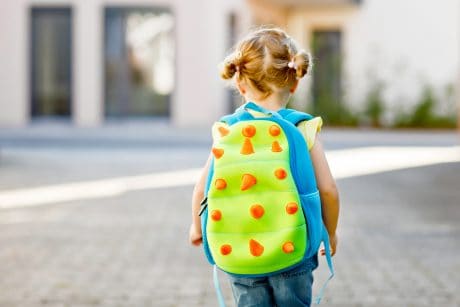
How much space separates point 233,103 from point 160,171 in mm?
13543

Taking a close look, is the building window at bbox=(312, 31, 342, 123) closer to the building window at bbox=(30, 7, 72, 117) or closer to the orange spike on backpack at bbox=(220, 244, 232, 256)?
the building window at bbox=(30, 7, 72, 117)

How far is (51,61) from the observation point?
2603 cm

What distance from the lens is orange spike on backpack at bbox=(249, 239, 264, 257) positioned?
9.59 ft

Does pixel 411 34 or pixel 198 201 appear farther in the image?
pixel 411 34

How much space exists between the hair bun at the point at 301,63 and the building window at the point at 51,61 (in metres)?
23.3

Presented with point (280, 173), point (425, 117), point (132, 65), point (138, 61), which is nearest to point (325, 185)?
point (280, 173)

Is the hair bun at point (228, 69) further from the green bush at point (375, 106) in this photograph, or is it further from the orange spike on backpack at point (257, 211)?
the green bush at point (375, 106)

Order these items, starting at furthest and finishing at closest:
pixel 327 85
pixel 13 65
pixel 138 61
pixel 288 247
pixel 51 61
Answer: pixel 138 61 < pixel 51 61 < pixel 327 85 < pixel 13 65 < pixel 288 247

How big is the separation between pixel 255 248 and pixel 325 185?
297 mm

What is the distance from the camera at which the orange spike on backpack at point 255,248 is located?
2.92 meters

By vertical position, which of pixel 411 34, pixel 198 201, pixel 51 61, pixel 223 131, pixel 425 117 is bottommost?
pixel 425 117

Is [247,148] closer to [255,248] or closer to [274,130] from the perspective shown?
[274,130]

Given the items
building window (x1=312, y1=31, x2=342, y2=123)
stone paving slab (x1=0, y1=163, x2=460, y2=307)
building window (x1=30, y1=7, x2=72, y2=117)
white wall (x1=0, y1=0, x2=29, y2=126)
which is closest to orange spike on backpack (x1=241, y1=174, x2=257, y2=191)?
stone paving slab (x1=0, y1=163, x2=460, y2=307)

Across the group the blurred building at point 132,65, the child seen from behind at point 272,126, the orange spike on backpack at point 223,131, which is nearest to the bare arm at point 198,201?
the child seen from behind at point 272,126
